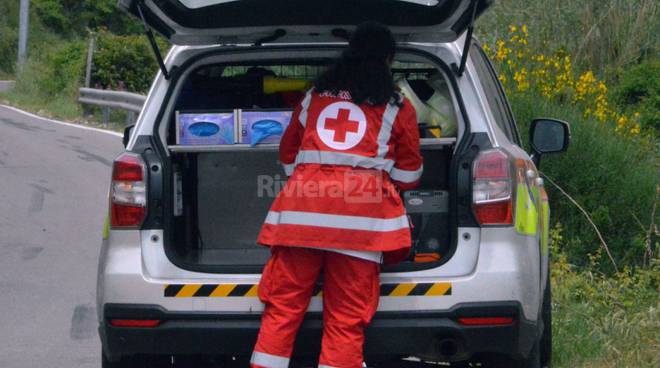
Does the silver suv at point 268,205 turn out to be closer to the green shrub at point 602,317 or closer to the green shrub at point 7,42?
the green shrub at point 602,317

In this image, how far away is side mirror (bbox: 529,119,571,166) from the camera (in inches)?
237

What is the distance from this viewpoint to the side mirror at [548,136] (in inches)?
237

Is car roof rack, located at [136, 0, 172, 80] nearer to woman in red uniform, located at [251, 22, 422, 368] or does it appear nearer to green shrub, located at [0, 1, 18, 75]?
woman in red uniform, located at [251, 22, 422, 368]

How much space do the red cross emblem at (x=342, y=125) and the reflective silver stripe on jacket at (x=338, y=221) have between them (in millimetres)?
320

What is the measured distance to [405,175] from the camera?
4.78 m

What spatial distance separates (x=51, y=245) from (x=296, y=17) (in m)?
5.73

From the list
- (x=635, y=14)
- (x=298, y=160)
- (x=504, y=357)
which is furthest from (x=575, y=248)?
(x=635, y=14)

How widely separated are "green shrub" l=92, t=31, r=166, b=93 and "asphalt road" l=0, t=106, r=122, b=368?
7.05 metres

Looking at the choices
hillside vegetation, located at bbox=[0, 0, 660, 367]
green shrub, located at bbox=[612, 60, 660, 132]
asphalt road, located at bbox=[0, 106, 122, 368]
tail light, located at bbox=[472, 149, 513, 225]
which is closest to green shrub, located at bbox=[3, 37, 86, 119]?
asphalt road, located at bbox=[0, 106, 122, 368]

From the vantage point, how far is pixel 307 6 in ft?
16.3

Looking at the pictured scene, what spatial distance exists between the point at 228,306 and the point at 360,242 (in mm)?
593

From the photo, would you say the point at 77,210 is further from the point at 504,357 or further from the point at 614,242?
the point at 504,357

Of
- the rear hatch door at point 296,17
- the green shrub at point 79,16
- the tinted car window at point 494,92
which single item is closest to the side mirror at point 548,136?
the tinted car window at point 494,92

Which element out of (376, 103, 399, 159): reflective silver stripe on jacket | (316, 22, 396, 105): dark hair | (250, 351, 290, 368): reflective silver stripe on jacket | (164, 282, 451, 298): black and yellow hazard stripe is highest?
(316, 22, 396, 105): dark hair
